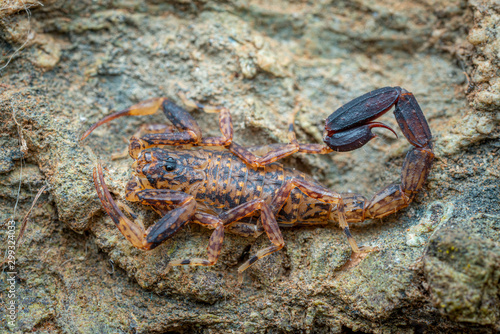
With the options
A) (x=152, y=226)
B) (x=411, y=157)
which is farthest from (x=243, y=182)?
(x=411, y=157)

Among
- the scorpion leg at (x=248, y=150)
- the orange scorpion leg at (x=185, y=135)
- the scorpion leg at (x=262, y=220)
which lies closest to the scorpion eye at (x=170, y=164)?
the orange scorpion leg at (x=185, y=135)

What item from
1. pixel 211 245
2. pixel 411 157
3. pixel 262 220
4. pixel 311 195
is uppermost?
pixel 411 157

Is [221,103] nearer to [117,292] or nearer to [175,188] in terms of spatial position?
[175,188]

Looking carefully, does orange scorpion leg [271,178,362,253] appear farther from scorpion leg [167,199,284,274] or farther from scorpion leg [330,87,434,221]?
scorpion leg [330,87,434,221]

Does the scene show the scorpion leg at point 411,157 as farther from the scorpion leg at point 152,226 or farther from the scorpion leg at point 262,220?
the scorpion leg at point 152,226

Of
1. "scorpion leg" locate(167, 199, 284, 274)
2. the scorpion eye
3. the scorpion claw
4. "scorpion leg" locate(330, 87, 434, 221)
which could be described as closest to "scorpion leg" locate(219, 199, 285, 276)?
"scorpion leg" locate(167, 199, 284, 274)

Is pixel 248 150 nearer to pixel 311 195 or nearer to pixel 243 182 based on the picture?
pixel 243 182
